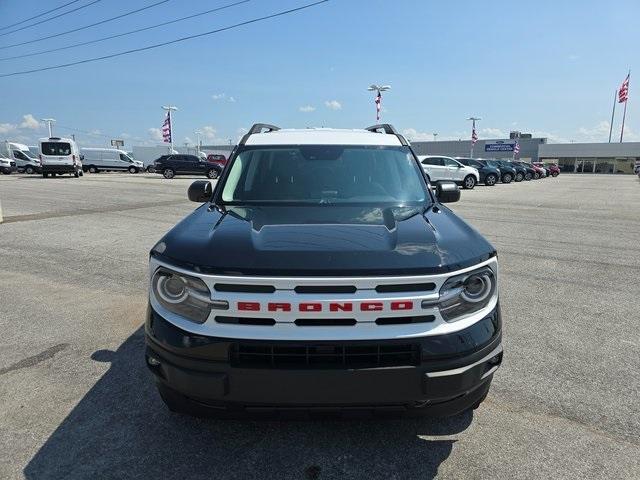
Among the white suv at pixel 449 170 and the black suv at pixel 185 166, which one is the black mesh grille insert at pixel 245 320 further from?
the black suv at pixel 185 166

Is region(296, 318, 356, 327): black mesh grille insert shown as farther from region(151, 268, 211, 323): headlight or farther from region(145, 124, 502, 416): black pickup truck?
region(151, 268, 211, 323): headlight

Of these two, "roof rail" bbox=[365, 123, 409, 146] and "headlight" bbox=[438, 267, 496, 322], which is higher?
"roof rail" bbox=[365, 123, 409, 146]

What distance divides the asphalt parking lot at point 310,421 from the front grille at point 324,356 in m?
0.35

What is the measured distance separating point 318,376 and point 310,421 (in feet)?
1.00

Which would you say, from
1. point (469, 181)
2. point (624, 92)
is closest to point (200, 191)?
point (469, 181)

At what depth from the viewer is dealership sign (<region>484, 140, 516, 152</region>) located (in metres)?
82.8

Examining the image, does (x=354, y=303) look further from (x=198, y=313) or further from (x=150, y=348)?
(x=150, y=348)

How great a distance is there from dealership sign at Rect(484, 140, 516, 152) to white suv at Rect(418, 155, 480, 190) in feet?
205

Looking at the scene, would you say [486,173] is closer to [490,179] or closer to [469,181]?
[490,179]

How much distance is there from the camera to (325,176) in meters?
3.78

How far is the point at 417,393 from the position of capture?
6.88 feet

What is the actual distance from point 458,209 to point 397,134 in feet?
36.8

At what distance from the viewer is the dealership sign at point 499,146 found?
82.8m

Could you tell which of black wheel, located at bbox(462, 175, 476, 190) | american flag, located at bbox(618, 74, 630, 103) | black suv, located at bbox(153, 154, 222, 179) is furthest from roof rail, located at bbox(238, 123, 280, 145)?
american flag, located at bbox(618, 74, 630, 103)
